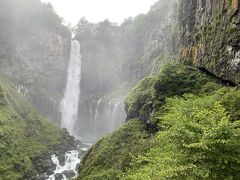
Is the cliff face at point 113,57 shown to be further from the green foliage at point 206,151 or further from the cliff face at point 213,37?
the green foliage at point 206,151

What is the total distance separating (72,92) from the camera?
9619cm

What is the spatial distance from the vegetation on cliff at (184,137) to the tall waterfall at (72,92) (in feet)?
159

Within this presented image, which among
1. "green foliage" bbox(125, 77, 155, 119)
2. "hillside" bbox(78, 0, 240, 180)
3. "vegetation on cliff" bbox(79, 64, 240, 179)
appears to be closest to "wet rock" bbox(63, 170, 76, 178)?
"hillside" bbox(78, 0, 240, 180)

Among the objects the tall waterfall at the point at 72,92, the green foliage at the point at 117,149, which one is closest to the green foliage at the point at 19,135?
the green foliage at the point at 117,149

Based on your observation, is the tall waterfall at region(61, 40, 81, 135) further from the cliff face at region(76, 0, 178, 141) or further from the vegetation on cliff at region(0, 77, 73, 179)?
the vegetation on cliff at region(0, 77, 73, 179)

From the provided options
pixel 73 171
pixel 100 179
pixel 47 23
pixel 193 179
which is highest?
pixel 47 23

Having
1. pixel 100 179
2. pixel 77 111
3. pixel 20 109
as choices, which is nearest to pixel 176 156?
pixel 100 179

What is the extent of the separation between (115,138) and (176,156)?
80.7 feet

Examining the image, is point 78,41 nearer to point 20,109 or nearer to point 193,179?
point 20,109

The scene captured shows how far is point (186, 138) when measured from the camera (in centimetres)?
1730

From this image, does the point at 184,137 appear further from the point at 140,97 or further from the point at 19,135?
the point at 19,135

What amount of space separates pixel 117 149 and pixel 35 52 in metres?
62.8

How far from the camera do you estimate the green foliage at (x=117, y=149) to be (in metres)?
A: 33.4

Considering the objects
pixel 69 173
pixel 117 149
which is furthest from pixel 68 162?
pixel 117 149
